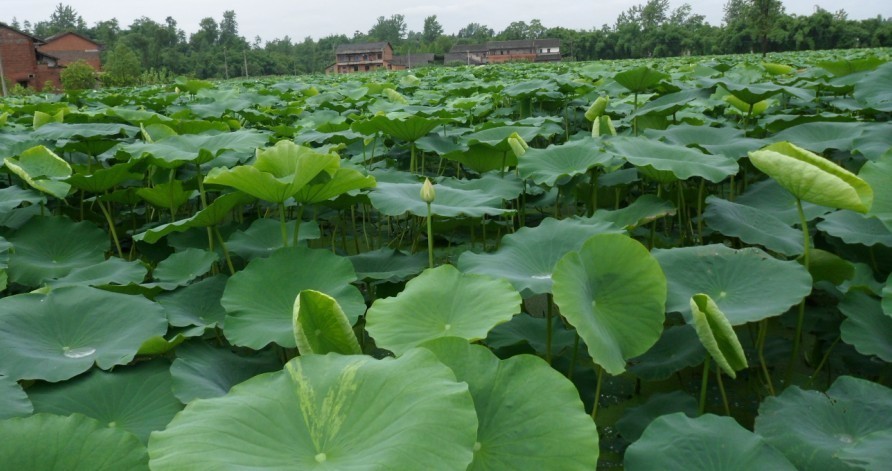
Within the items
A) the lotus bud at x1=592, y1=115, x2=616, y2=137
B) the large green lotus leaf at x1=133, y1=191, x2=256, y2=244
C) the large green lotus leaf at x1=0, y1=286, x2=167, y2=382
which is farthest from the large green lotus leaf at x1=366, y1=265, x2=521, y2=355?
the lotus bud at x1=592, y1=115, x2=616, y2=137

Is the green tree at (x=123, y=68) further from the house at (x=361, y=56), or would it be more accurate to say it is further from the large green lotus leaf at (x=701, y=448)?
the house at (x=361, y=56)

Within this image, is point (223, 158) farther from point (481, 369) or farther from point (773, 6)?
point (773, 6)

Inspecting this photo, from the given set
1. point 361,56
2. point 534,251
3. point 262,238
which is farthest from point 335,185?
point 361,56

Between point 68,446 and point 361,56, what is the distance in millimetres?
54953

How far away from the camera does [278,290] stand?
1.35 meters

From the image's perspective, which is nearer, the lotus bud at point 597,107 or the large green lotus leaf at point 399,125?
the large green lotus leaf at point 399,125

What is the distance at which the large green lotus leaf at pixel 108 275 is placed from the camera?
4.94 ft

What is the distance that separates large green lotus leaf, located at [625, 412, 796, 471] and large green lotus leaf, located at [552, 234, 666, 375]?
14cm

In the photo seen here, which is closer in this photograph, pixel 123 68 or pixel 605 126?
pixel 605 126

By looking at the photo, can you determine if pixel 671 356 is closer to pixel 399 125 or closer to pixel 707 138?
pixel 707 138

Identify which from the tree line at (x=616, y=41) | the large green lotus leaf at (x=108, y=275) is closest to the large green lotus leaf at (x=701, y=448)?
the large green lotus leaf at (x=108, y=275)

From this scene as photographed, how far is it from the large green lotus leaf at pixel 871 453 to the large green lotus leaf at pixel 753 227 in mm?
630

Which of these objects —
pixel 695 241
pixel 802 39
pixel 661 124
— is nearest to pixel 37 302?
pixel 695 241

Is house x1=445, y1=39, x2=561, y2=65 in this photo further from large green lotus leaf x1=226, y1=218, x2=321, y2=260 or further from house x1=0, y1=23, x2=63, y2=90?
large green lotus leaf x1=226, y1=218, x2=321, y2=260
